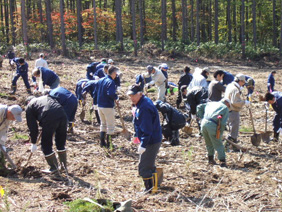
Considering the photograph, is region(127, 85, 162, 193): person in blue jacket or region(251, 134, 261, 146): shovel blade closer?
region(127, 85, 162, 193): person in blue jacket

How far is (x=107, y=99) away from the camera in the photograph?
880 cm

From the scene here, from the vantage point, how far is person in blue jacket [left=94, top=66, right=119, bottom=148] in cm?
867

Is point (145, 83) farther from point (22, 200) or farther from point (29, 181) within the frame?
point (22, 200)

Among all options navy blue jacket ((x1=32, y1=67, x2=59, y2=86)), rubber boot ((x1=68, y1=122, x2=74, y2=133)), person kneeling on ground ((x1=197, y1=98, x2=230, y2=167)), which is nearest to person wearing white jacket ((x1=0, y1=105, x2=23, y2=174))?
rubber boot ((x1=68, y1=122, x2=74, y2=133))

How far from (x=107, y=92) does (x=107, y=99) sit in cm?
21

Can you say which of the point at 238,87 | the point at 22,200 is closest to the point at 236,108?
the point at 238,87

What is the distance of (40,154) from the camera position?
8453mm

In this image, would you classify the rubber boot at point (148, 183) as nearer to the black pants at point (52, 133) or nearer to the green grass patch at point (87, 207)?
the green grass patch at point (87, 207)

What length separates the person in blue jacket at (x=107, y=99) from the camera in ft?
28.5

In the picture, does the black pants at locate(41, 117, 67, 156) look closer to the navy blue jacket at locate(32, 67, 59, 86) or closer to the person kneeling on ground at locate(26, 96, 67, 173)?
the person kneeling on ground at locate(26, 96, 67, 173)

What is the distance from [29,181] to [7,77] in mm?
13193

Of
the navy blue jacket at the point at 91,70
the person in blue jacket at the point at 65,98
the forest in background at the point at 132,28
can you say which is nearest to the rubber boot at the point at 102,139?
the person in blue jacket at the point at 65,98

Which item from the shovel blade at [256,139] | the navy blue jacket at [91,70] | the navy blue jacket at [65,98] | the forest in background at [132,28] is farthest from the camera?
the forest in background at [132,28]

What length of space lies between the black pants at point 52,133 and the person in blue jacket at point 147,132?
1.50 m
